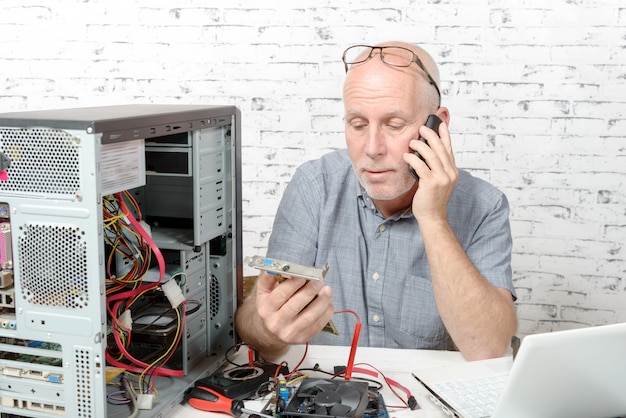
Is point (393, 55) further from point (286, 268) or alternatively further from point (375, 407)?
point (375, 407)

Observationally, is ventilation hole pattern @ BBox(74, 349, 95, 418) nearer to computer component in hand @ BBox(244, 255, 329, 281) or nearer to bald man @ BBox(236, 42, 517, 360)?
computer component in hand @ BBox(244, 255, 329, 281)

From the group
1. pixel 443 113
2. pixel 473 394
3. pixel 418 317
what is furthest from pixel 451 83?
pixel 473 394

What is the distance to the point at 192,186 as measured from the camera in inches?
56.4

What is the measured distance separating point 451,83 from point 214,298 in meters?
1.75

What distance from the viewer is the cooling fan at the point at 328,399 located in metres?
1.11

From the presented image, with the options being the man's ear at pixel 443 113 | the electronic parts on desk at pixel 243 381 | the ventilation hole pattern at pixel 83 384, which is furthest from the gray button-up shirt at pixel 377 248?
the ventilation hole pattern at pixel 83 384

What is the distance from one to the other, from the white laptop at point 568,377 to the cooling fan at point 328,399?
0.60 feet

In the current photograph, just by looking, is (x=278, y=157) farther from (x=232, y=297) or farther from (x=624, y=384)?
(x=624, y=384)

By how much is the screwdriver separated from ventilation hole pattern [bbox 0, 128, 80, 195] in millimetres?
462

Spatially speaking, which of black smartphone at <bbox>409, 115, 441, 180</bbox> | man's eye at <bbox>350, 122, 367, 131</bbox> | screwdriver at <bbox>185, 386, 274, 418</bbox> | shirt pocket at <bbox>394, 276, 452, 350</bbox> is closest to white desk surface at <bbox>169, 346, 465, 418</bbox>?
screwdriver at <bbox>185, 386, 274, 418</bbox>

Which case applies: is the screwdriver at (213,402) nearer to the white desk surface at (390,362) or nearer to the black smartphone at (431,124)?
the white desk surface at (390,362)

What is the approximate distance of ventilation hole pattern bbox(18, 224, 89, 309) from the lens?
3.34ft

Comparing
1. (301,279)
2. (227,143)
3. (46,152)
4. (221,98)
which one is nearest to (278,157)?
(221,98)

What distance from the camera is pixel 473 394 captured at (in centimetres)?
124
